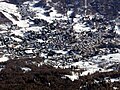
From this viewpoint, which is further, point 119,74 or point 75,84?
point 119,74

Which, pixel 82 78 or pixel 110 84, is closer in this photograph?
pixel 110 84

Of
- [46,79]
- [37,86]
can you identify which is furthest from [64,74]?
[37,86]

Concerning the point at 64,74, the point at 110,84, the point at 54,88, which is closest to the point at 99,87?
the point at 110,84

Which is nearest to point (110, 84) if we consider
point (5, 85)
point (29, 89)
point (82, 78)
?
point (82, 78)

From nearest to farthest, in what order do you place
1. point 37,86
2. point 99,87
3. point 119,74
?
point 99,87
point 37,86
point 119,74

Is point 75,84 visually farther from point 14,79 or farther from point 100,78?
point 14,79

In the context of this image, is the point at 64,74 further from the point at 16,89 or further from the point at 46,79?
the point at 16,89

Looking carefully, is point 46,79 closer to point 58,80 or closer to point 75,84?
point 58,80

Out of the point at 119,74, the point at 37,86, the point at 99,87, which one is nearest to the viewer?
the point at 99,87
